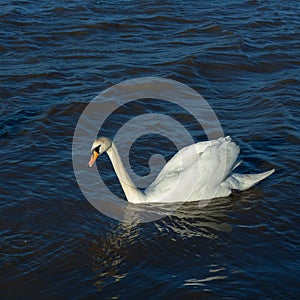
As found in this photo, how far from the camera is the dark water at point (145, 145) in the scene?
7.90 metres

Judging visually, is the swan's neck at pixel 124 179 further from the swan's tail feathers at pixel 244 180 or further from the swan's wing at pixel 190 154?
the swan's tail feathers at pixel 244 180

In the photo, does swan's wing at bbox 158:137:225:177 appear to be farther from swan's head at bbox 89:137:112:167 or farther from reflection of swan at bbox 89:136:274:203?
swan's head at bbox 89:137:112:167

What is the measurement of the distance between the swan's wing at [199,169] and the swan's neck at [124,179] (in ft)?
0.63

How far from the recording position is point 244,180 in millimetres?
10070

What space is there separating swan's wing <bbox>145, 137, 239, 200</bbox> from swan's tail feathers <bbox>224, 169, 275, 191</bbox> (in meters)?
0.24

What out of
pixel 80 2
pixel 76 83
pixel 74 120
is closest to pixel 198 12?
pixel 80 2

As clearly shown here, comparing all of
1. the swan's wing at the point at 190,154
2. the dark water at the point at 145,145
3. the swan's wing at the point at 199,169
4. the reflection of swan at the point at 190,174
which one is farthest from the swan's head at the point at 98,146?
the swan's wing at the point at 190,154

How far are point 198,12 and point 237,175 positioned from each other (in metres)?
8.56

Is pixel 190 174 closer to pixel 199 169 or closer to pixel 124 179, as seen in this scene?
pixel 199 169

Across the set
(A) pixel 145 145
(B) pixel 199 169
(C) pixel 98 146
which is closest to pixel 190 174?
(B) pixel 199 169

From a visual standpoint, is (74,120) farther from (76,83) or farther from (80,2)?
(80,2)

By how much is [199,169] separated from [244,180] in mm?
818

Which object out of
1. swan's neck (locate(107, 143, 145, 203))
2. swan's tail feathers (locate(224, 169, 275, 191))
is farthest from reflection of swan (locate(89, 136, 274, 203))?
swan's tail feathers (locate(224, 169, 275, 191))

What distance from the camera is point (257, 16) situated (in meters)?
17.8
